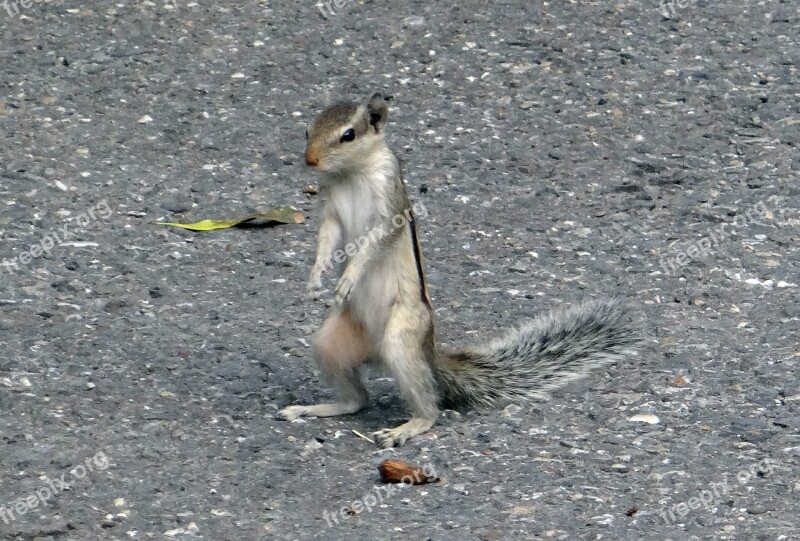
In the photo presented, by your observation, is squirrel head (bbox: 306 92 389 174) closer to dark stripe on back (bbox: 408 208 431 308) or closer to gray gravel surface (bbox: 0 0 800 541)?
dark stripe on back (bbox: 408 208 431 308)

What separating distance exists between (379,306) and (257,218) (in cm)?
159

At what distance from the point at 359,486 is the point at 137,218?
2.25m

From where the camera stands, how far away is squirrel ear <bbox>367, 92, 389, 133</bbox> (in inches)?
164

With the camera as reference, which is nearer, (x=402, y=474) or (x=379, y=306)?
(x=402, y=474)

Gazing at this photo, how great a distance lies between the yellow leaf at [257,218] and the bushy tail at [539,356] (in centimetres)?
144

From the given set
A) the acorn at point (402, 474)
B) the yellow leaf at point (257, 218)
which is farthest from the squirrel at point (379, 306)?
the yellow leaf at point (257, 218)

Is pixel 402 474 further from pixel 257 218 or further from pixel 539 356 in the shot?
pixel 257 218

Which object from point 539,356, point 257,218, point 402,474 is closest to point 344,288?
point 402,474

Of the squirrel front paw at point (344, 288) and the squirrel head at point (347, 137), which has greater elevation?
the squirrel head at point (347, 137)

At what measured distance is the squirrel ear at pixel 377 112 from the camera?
416 centimetres

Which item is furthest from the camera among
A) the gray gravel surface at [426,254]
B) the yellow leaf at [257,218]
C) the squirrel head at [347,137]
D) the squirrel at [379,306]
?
the yellow leaf at [257,218]

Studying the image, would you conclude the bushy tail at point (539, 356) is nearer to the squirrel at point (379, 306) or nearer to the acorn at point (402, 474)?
the squirrel at point (379, 306)

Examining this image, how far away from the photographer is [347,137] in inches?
160

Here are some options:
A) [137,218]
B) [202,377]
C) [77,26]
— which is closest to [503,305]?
[202,377]
